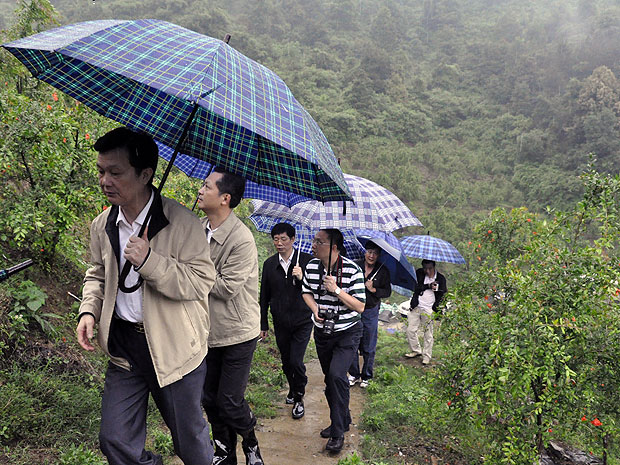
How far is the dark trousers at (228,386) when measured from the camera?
289cm

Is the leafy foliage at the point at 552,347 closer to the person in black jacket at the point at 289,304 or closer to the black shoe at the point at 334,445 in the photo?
the black shoe at the point at 334,445

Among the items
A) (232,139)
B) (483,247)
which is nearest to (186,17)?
(483,247)

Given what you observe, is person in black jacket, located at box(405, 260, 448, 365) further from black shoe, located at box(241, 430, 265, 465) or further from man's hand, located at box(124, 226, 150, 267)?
man's hand, located at box(124, 226, 150, 267)

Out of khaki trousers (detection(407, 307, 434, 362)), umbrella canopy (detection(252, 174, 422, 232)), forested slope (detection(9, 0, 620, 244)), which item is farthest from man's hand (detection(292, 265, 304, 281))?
forested slope (detection(9, 0, 620, 244))

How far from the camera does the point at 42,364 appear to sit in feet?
12.1

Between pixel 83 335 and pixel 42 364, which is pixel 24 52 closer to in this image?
pixel 83 335

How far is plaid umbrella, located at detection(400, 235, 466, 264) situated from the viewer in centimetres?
737

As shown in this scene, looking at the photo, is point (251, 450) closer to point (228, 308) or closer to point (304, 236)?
point (228, 308)

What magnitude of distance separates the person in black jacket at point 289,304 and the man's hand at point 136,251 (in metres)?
2.48

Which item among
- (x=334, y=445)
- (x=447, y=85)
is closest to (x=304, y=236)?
(x=334, y=445)

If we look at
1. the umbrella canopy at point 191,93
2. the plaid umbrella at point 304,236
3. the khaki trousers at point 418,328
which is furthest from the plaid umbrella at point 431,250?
the umbrella canopy at point 191,93

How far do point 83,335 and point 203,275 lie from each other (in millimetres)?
604

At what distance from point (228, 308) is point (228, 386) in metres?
0.50

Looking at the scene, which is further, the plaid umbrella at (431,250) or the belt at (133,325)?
the plaid umbrella at (431,250)
